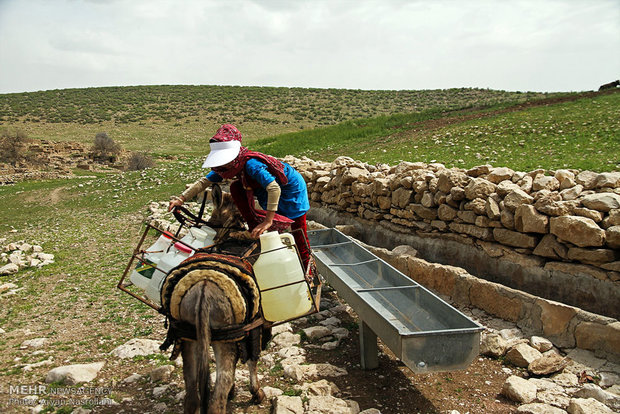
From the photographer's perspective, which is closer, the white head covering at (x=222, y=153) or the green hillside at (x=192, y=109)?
the white head covering at (x=222, y=153)

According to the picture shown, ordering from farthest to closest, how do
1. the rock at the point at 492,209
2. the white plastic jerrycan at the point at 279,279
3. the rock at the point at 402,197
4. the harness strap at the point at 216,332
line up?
the rock at the point at 402,197
the rock at the point at 492,209
the white plastic jerrycan at the point at 279,279
the harness strap at the point at 216,332

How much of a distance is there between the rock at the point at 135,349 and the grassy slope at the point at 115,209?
0.17m

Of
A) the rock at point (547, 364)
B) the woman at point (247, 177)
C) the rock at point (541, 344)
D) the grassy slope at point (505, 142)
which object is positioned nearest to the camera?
the woman at point (247, 177)

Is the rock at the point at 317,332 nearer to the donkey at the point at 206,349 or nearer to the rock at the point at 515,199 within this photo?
the donkey at the point at 206,349

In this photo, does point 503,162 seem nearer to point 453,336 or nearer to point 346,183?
point 346,183

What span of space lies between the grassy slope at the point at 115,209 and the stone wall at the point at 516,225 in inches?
104

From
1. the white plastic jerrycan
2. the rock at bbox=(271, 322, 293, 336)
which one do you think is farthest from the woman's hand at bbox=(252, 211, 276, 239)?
the rock at bbox=(271, 322, 293, 336)

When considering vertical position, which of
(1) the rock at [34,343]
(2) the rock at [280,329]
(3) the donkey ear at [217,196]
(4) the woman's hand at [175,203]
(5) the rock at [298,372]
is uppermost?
(3) the donkey ear at [217,196]

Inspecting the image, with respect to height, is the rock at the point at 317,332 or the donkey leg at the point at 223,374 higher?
the donkey leg at the point at 223,374

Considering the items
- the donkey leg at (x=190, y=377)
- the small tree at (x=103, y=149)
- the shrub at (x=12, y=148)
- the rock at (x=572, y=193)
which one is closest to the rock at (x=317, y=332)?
the donkey leg at (x=190, y=377)

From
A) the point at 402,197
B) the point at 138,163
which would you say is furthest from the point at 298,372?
the point at 138,163

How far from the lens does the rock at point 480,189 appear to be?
5.84m

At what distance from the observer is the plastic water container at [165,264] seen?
11.6 feet

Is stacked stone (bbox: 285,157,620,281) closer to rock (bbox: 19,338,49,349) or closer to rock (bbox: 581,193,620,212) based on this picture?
rock (bbox: 581,193,620,212)
